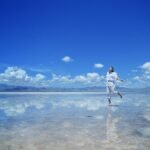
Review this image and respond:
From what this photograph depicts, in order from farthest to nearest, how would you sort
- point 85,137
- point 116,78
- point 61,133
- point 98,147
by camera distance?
1. point 116,78
2. point 61,133
3. point 85,137
4. point 98,147

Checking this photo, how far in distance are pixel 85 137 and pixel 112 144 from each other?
42.2 inches

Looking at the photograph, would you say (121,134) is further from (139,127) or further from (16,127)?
(16,127)

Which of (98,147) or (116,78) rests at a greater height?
(116,78)

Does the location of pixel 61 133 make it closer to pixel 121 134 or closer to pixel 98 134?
pixel 98 134

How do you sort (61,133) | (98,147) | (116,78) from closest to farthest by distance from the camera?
(98,147), (61,133), (116,78)

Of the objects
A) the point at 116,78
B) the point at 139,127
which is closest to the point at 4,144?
the point at 139,127

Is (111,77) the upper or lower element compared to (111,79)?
upper

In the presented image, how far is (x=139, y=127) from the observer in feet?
32.8

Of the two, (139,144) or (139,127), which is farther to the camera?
(139,127)

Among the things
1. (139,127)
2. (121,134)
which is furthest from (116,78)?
(121,134)

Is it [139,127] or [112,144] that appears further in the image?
[139,127]

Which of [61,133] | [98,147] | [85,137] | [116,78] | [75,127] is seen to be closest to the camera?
[98,147]

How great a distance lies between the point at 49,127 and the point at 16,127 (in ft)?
3.34

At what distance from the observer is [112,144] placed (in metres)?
7.30
